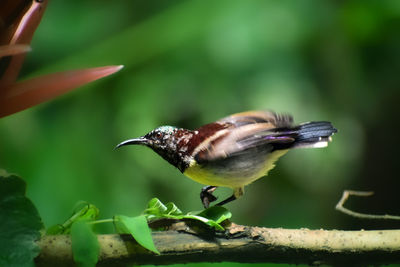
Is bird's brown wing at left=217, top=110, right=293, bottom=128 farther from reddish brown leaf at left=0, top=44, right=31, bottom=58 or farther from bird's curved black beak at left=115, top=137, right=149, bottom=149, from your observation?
reddish brown leaf at left=0, top=44, right=31, bottom=58

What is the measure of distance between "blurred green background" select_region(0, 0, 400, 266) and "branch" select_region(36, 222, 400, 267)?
1067 millimetres

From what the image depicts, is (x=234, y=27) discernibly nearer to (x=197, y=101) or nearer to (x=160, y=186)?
(x=197, y=101)

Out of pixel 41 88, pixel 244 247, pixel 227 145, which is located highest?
pixel 41 88

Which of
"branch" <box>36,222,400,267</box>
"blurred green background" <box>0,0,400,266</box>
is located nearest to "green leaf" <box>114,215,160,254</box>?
"branch" <box>36,222,400,267</box>

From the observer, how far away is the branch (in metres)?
0.69

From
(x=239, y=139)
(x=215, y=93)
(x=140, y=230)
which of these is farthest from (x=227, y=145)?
(x=215, y=93)

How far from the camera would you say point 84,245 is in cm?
64

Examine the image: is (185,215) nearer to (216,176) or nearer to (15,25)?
(216,176)

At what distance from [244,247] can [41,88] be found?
0.34 meters

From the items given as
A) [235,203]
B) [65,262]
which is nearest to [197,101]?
[235,203]

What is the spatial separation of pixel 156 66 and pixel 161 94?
0.11 m

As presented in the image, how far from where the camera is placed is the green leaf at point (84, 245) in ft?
2.10

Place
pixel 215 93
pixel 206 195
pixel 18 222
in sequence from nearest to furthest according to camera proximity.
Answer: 1. pixel 18 222
2. pixel 206 195
3. pixel 215 93

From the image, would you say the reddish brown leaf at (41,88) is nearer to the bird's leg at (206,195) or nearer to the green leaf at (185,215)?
the green leaf at (185,215)
